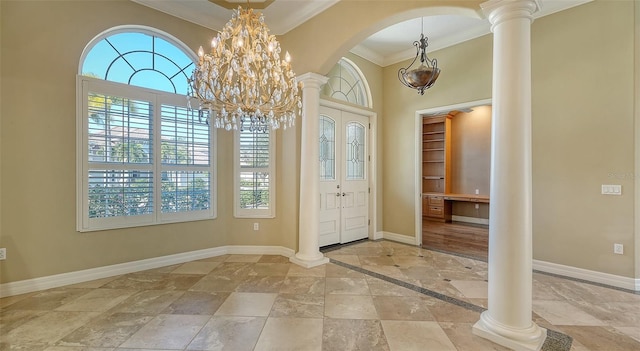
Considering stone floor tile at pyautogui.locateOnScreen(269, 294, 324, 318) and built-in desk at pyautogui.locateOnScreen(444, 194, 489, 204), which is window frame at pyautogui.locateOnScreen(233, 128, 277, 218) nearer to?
stone floor tile at pyautogui.locateOnScreen(269, 294, 324, 318)

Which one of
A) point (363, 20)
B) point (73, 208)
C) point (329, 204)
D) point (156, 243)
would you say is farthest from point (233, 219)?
point (363, 20)

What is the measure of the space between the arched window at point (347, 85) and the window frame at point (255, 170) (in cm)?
133

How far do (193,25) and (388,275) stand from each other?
443 cm

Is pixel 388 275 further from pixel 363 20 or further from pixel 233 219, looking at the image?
pixel 363 20

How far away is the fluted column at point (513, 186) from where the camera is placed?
2068mm

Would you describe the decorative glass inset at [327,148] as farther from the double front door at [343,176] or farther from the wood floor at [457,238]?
the wood floor at [457,238]

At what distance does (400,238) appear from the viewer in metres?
5.18

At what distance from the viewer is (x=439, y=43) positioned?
462 centimetres

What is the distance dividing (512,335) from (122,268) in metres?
4.18

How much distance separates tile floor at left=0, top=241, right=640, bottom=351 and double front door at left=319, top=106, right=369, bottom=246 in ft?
4.03

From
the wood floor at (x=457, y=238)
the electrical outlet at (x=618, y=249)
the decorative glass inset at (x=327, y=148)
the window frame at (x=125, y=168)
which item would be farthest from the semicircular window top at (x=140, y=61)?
the electrical outlet at (x=618, y=249)

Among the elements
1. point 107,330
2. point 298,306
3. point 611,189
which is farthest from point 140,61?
point 611,189

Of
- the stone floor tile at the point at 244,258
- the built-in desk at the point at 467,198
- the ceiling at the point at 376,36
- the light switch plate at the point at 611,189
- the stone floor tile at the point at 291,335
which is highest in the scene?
the ceiling at the point at 376,36

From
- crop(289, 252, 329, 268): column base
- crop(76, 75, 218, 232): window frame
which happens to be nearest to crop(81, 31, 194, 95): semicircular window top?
crop(76, 75, 218, 232): window frame
